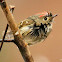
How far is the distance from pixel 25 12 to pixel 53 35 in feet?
1.01

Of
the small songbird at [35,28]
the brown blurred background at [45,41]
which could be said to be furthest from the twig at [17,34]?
the brown blurred background at [45,41]

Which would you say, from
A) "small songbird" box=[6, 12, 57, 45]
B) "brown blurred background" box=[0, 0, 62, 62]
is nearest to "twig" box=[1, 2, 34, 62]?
"small songbird" box=[6, 12, 57, 45]

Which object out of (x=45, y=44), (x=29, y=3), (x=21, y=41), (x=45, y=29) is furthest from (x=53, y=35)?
(x=21, y=41)

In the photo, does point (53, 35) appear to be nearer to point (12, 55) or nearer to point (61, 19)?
point (61, 19)

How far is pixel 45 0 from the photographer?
150 cm

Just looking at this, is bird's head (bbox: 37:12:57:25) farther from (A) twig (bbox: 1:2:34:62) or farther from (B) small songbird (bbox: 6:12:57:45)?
(A) twig (bbox: 1:2:34:62)

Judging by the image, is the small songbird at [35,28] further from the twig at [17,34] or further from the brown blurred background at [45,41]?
the brown blurred background at [45,41]

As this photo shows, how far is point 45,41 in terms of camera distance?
62.9 inches

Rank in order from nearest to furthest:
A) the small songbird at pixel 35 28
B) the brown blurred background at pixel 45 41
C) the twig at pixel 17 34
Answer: the twig at pixel 17 34 → the small songbird at pixel 35 28 → the brown blurred background at pixel 45 41

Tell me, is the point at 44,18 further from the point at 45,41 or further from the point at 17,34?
the point at 45,41

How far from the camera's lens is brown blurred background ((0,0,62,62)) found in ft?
4.89

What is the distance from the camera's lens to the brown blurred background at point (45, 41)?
149cm

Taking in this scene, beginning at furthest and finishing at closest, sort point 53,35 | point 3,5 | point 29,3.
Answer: point 53,35
point 29,3
point 3,5

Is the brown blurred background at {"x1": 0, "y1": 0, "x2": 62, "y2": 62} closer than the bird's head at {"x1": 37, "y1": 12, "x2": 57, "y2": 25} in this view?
No
